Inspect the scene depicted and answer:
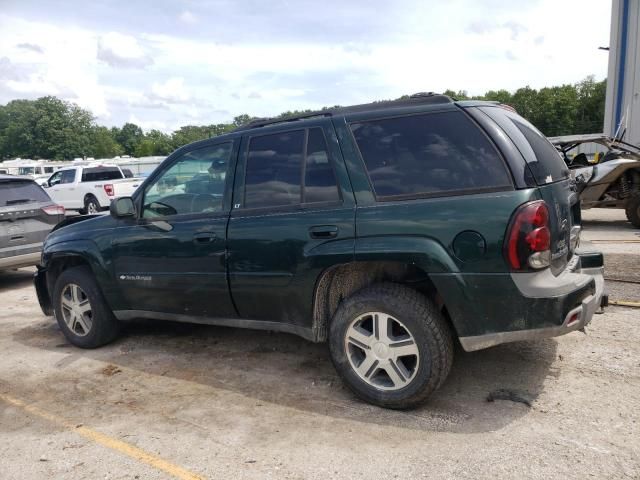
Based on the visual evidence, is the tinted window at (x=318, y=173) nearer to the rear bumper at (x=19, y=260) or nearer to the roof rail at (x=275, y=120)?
the roof rail at (x=275, y=120)

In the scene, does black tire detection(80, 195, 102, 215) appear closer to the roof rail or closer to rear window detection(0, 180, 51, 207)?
rear window detection(0, 180, 51, 207)

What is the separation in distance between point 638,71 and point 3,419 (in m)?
22.2

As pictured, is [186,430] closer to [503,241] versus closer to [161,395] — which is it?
[161,395]

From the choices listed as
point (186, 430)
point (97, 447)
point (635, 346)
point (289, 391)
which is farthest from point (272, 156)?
point (635, 346)

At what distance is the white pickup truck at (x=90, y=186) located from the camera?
59.0 feet

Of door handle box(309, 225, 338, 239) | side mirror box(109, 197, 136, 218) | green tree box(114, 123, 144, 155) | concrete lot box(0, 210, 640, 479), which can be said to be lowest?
concrete lot box(0, 210, 640, 479)

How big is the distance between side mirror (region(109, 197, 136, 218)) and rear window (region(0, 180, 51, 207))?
14.5 ft

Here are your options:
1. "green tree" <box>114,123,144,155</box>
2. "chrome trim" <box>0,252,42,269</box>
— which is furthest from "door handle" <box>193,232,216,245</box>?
"green tree" <box>114,123,144,155</box>

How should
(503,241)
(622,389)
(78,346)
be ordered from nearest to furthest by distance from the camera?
(503,241) < (622,389) < (78,346)

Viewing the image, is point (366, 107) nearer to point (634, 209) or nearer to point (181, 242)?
point (181, 242)

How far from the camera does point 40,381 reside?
14.4 ft

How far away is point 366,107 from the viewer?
3.73 metres

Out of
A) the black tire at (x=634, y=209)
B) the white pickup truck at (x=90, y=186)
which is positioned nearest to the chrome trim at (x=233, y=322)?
the black tire at (x=634, y=209)

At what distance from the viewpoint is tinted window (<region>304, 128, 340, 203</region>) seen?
360 cm
